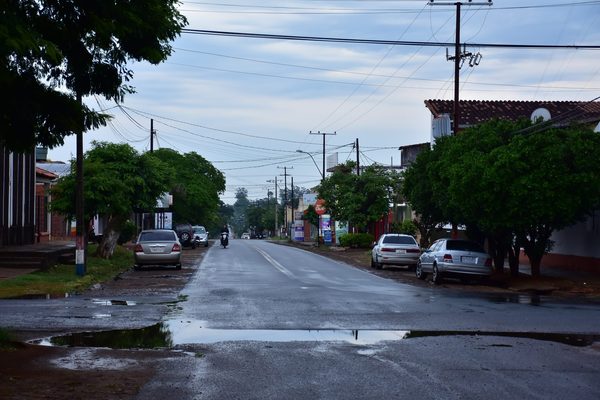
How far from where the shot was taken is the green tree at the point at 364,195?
5697 centimetres

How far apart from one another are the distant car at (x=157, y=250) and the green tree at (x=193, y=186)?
43.2 meters

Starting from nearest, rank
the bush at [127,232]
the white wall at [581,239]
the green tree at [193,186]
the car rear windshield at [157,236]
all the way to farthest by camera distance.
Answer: the white wall at [581,239], the car rear windshield at [157,236], the bush at [127,232], the green tree at [193,186]

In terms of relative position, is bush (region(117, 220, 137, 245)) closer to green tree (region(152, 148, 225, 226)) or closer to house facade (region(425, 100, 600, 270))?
house facade (region(425, 100, 600, 270))

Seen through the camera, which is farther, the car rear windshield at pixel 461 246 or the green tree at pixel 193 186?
the green tree at pixel 193 186

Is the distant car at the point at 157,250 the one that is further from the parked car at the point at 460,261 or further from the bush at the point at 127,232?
the bush at the point at 127,232

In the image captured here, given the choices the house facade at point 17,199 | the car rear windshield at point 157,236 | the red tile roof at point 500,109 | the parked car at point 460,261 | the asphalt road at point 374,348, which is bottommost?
the asphalt road at point 374,348

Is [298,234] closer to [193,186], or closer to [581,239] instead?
[193,186]

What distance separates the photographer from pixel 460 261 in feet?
88.2

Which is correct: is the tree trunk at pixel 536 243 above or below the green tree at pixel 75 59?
below

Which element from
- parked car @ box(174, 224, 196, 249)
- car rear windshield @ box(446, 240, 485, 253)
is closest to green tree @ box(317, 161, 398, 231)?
parked car @ box(174, 224, 196, 249)

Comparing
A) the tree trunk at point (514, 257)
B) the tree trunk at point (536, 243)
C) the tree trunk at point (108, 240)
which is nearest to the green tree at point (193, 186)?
the tree trunk at point (108, 240)

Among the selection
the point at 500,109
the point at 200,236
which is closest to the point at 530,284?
the point at 500,109

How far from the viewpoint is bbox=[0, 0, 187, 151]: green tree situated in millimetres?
10672

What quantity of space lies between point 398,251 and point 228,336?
22.2m
